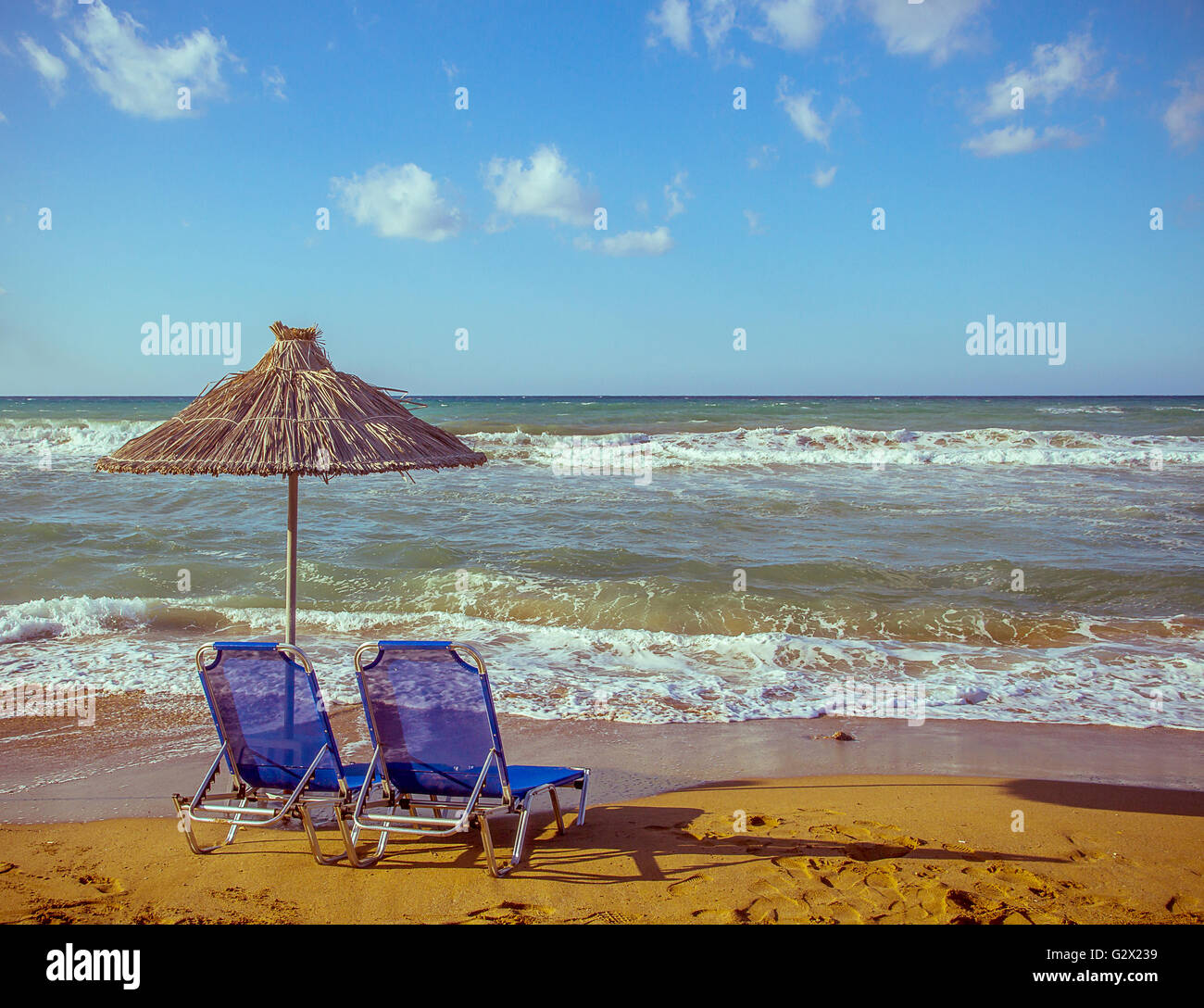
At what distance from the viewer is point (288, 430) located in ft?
13.5

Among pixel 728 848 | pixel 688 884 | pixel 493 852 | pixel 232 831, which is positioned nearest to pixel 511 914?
pixel 493 852

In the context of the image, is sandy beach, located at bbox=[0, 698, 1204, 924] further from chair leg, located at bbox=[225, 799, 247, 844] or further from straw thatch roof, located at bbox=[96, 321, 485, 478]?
straw thatch roof, located at bbox=[96, 321, 485, 478]

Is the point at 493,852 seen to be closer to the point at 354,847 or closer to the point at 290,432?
the point at 354,847

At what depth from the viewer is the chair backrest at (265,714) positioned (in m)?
3.72

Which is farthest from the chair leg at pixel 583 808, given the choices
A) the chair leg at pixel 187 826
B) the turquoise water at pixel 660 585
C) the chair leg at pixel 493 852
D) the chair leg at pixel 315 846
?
the turquoise water at pixel 660 585

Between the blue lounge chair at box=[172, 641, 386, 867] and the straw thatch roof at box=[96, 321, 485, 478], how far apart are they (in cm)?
88

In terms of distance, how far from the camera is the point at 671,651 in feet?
25.3

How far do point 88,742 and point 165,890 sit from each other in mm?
2465

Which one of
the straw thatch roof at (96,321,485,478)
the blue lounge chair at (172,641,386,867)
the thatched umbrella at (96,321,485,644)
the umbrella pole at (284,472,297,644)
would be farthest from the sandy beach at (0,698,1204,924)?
the straw thatch roof at (96,321,485,478)

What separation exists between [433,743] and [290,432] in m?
1.61

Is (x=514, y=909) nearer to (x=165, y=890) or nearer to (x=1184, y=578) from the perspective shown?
(x=165, y=890)

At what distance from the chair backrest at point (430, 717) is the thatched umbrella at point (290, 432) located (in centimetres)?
82

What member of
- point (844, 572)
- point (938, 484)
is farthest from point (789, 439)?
point (844, 572)

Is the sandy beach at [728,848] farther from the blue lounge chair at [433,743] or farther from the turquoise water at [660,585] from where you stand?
the turquoise water at [660,585]
